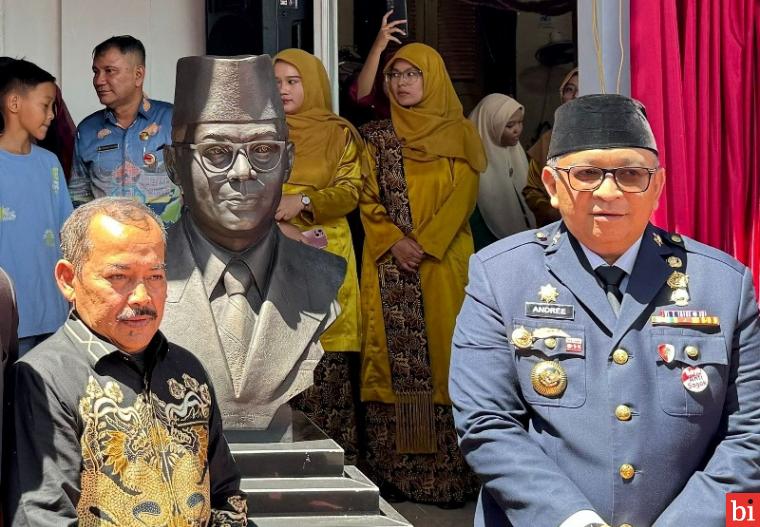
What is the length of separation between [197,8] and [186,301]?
2655mm

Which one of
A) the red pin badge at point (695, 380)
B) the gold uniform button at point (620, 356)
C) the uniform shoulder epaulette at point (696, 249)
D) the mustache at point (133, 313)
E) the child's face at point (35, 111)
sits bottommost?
the red pin badge at point (695, 380)

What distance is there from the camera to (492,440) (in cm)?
235

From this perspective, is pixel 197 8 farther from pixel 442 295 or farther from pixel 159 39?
Result: pixel 442 295

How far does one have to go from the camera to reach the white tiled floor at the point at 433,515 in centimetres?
468

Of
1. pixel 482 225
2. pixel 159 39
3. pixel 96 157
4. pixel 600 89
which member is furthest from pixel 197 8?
pixel 600 89

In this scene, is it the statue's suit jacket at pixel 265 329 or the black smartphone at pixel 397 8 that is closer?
the statue's suit jacket at pixel 265 329

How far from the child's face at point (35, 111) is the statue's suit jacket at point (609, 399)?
2.33 metres

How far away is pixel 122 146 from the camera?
4.72m

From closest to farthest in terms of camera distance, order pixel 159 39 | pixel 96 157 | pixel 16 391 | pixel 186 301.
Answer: pixel 16 391 < pixel 186 301 < pixel 96 157 < pixel 159 39

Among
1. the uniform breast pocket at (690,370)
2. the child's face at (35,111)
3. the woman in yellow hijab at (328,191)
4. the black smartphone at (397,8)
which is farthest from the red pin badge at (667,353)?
the black smartphone at (397,8)

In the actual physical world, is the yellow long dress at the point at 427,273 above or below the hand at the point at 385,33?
below

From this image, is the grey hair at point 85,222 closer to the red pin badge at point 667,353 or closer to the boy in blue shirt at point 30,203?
the red pin badge at point 667,353

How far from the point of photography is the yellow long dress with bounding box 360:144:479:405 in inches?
195

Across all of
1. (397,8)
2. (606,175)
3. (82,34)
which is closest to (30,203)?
(82,34)
